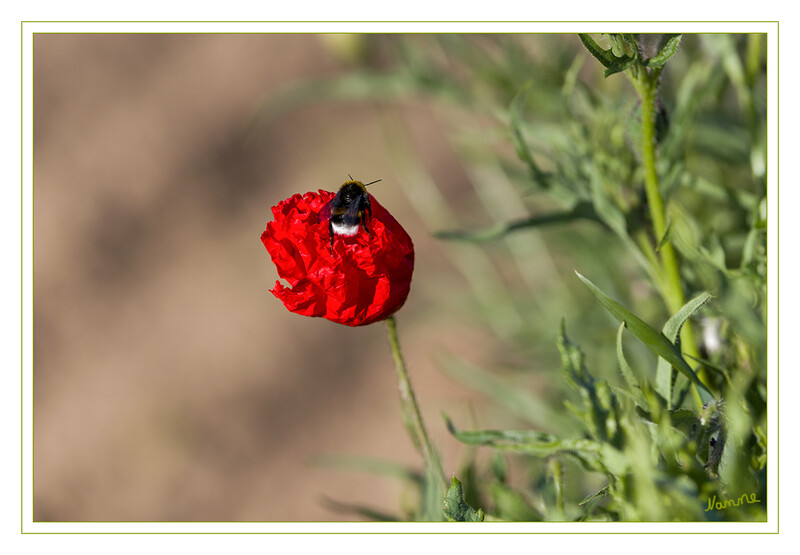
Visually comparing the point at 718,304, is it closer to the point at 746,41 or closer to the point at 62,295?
the point at 746,41

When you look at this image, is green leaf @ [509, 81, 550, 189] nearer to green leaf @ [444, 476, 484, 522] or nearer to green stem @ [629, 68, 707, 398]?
green stem @ [629, 68, 707, 398]

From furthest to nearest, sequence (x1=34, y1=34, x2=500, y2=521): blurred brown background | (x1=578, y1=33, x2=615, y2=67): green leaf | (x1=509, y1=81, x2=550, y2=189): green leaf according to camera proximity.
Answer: (x1=34, y1=34, x2=500, y2=521): blurred brown background → (x1=509, y1=81, x2=550, y2=189): green leaf → (x1=578, y1=33, x2=615, y2=67): green leaf

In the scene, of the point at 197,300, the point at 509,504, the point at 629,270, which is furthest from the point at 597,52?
the point at 197,300

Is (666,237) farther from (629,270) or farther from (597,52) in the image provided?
(629,270)

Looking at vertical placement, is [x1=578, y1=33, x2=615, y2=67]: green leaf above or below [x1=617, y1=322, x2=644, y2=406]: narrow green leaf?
above

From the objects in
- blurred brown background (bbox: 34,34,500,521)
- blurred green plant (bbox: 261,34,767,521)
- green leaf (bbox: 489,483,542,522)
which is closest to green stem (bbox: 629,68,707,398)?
blurred green plant (bbox: 261,34,767,521)

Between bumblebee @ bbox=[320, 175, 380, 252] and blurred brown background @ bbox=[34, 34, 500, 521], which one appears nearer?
bumblebee @ bbox=[320, 175, 380, 252]

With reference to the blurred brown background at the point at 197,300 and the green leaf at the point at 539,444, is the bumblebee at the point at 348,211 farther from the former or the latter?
the blurred brown background at the point at 197,300
